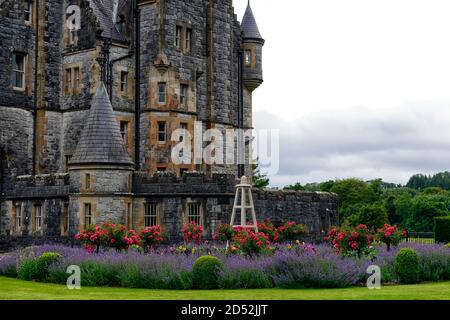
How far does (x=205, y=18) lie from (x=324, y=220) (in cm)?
1181

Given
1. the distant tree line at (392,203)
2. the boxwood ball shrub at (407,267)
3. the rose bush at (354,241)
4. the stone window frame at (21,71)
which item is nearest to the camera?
the boxwood ball shrub at (407,267)

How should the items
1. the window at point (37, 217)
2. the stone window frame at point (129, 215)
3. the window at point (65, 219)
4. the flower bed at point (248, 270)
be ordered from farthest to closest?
the window at point (37, 217) → the window at point (65, 219) → the stone window frame at point (129, 215) → the flower bed at point (248, 270)

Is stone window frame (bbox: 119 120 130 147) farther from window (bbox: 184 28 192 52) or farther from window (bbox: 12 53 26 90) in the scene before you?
window (bbox: 12 53 26 90)

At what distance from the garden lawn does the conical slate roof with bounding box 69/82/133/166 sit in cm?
1112

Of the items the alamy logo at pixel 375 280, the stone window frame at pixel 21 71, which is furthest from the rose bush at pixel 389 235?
the stone window frame at pixel 21 71

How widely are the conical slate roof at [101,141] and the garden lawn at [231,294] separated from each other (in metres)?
11.1

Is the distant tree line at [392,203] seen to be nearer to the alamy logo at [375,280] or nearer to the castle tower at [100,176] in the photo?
the castle tower at [100,176]

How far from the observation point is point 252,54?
45.2m

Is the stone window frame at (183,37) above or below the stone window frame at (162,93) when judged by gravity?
above

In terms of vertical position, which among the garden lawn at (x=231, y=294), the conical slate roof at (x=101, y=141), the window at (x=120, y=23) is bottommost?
the garden lawn at (x=231, y=294)

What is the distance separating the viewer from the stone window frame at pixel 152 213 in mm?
32625

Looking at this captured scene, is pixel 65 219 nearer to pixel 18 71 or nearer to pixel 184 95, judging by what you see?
pixel 18 71

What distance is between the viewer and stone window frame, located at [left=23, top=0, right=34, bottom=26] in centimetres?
3831
